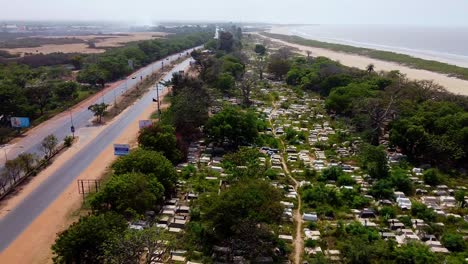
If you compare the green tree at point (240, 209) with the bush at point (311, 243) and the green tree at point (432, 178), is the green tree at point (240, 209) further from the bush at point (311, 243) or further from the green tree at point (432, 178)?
the green tree at point (432, 178)

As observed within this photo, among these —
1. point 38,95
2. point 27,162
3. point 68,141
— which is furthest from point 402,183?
point 38,95

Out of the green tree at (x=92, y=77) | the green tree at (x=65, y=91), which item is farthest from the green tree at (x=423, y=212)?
the green tree at (x=92, y=77)

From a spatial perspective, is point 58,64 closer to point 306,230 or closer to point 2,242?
point 2,242

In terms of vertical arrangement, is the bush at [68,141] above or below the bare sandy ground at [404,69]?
below

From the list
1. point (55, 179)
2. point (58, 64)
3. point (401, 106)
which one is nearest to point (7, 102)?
point (55, 179)

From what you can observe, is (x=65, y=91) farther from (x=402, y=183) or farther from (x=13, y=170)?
(x=402, y=183)

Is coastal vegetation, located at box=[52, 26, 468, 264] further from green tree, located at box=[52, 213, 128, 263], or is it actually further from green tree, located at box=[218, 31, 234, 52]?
green tree, located at box=[218, 31, 234, 52]
